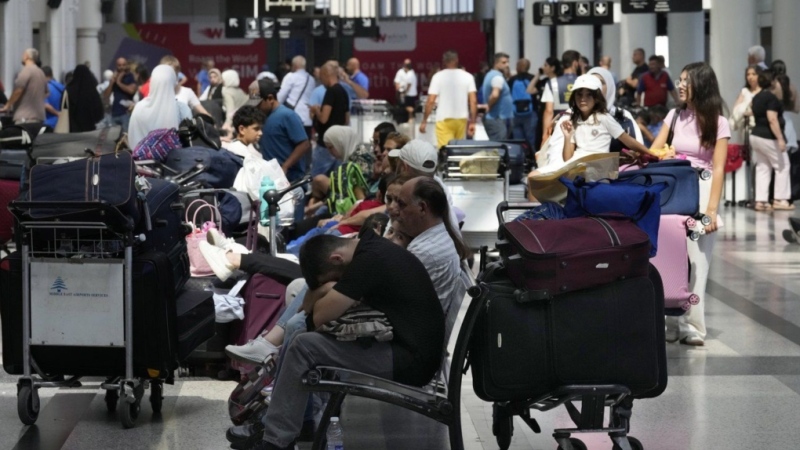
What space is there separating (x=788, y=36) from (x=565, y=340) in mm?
15324

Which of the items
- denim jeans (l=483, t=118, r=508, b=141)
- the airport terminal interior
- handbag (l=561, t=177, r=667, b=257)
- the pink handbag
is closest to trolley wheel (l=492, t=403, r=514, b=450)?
the airport terminal interior

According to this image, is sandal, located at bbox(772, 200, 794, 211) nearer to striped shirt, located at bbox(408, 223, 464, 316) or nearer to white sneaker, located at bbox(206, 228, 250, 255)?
white sneaker, located at bbox(206, 228, 250, 255)

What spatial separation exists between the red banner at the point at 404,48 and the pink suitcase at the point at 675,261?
35.7 meters

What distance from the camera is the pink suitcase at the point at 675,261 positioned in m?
7.70

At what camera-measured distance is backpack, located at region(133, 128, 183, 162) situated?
32.9ft

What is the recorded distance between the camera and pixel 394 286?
525 centimetres

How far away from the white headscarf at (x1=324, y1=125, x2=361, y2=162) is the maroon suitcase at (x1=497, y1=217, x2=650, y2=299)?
19.5ft

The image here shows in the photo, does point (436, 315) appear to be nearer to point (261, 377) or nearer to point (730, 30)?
point (261, 377)

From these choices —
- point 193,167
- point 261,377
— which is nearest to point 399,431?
point 261,377

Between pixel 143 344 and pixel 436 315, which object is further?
pixel 143 344

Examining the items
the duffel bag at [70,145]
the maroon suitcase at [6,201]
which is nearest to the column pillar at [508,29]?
the duffel bag at [70,145]

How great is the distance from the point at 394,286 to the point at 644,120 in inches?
448

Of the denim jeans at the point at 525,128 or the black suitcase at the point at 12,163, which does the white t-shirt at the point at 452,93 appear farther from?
the black suitcase at the point at 12,163

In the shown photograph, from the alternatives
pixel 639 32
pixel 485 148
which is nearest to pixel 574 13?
pixel 639 32
